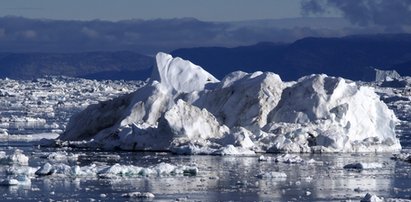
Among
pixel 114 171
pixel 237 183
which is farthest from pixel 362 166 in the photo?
pixel 114 171

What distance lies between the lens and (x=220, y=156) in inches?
1232

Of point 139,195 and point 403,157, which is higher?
point 403,157

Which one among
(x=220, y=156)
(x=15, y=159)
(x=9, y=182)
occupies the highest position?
(x=220, y=156)

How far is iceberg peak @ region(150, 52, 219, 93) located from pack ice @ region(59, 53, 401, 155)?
1146 millimetres

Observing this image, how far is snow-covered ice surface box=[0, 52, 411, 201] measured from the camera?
75.7 ft

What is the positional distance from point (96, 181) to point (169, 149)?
8202mm

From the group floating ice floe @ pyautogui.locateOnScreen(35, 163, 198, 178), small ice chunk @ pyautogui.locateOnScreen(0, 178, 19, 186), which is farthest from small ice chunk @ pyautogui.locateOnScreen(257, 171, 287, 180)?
small ice chunk @ pyautogui.locateOnScreen(0, 178, 19, 186)

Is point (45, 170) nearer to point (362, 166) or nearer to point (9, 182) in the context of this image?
point (9, 182)

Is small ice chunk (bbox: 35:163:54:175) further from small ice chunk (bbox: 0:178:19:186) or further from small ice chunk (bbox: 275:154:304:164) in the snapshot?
small ice chunk (bbox: 275:154:304:164)

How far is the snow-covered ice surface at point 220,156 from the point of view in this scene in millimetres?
23062

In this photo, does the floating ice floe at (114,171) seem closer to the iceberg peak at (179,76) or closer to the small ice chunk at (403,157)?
the small ice chunk at (403,157)

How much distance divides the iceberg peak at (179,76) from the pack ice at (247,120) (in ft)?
3.76

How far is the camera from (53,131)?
137 ft

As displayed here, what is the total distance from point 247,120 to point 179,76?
492cm
